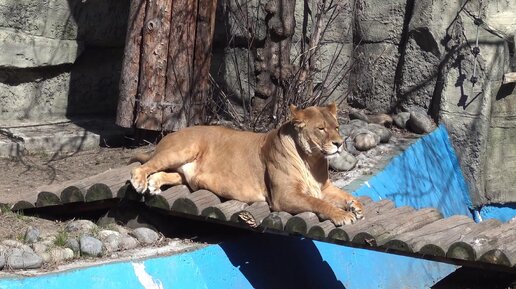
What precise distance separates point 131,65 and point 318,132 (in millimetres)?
2568

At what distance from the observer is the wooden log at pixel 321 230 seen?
566 cm

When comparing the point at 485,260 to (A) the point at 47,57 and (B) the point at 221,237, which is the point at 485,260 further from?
(A) the point at 47,57

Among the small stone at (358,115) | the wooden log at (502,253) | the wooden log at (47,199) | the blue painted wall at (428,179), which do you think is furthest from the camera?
the small stone at (358,115)

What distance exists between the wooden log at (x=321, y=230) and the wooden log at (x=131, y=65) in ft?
9.97

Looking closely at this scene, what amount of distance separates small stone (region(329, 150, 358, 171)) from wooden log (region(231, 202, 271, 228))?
7.30ft

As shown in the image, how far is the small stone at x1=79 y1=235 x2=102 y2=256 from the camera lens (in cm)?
590

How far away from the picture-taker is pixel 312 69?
8.95 m

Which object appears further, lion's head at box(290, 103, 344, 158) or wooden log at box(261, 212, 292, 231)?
lion's head at box(290, 103, 344, 158)

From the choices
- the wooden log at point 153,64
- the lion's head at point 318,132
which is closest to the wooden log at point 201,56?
the wooden log at point 153,64

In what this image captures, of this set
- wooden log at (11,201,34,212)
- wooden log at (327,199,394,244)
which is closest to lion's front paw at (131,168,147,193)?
wooden log at (11,201,34,212)

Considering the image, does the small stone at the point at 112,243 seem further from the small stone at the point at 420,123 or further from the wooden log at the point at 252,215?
the small stone at the point at 420,123

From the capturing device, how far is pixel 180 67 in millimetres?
8234

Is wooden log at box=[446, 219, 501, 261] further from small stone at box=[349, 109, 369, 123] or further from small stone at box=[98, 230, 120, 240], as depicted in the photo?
small stone at box=[349, 109, 369, 123]

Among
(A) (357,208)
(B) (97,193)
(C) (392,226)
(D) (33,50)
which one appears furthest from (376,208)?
(D) (33,50)
